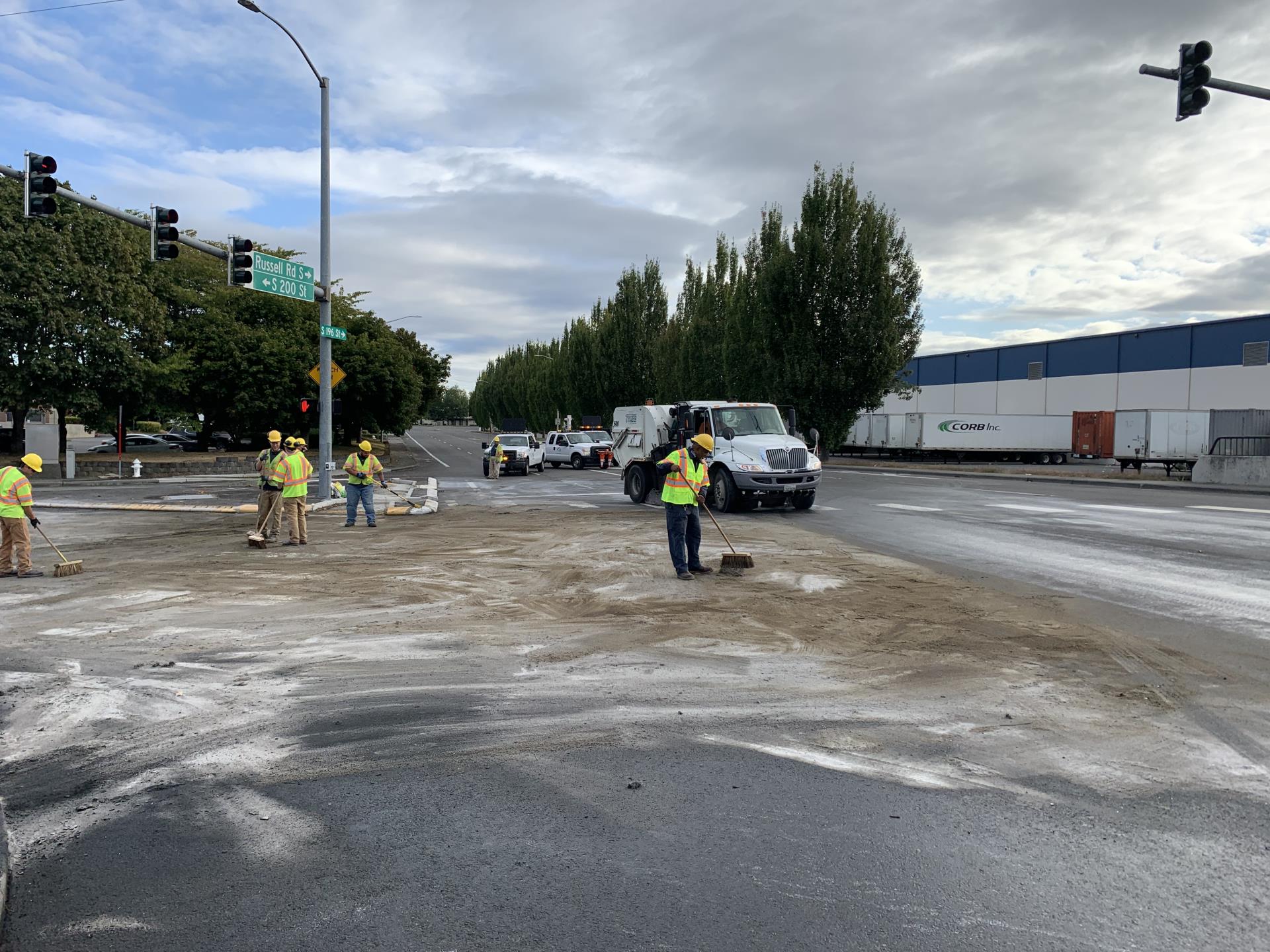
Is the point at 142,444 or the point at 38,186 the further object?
the point at 142,444

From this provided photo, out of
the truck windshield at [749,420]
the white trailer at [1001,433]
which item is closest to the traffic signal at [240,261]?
the truck windshield at [749,420]

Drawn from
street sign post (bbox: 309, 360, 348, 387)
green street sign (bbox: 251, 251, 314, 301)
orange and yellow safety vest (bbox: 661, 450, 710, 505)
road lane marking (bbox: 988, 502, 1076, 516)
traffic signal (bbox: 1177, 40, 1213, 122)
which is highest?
traffic signal (bbox: 1177, 40, 1213, 122)

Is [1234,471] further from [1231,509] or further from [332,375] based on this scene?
[332,375]

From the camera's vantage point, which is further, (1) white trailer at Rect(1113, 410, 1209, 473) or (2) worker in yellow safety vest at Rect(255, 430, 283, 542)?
(1) white trailer at Rect(1113, 410, 1209, 473)

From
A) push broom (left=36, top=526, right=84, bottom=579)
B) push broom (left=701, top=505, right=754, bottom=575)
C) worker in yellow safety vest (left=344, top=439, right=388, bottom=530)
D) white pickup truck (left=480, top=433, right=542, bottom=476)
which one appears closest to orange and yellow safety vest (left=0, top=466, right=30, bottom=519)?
push broom (left=36, top=526, right=84, bottom=579)

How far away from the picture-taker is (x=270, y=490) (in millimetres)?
14906

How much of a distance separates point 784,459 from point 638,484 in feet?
15.8

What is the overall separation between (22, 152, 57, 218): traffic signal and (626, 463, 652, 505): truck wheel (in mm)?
13182

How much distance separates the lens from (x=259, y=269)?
20828mm

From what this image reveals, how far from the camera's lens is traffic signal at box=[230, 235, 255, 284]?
19656 mm

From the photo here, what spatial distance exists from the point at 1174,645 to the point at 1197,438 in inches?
1471

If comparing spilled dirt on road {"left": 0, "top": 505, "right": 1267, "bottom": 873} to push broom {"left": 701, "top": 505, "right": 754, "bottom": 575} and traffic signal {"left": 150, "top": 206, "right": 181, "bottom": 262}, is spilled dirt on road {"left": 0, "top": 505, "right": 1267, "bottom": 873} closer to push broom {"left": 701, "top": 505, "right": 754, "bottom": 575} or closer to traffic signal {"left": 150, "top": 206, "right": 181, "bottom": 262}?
push broom {"left": 701, "top": 505, "right": 754, "bottom": 575}

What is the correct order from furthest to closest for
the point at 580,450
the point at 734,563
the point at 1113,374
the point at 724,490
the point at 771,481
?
the point at 1113,374 → the point at 580,450 → the point at 724,490 → the point at 771,481 → the point at 734,563

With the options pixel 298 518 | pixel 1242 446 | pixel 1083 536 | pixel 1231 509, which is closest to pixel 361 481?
pixel 298 518
